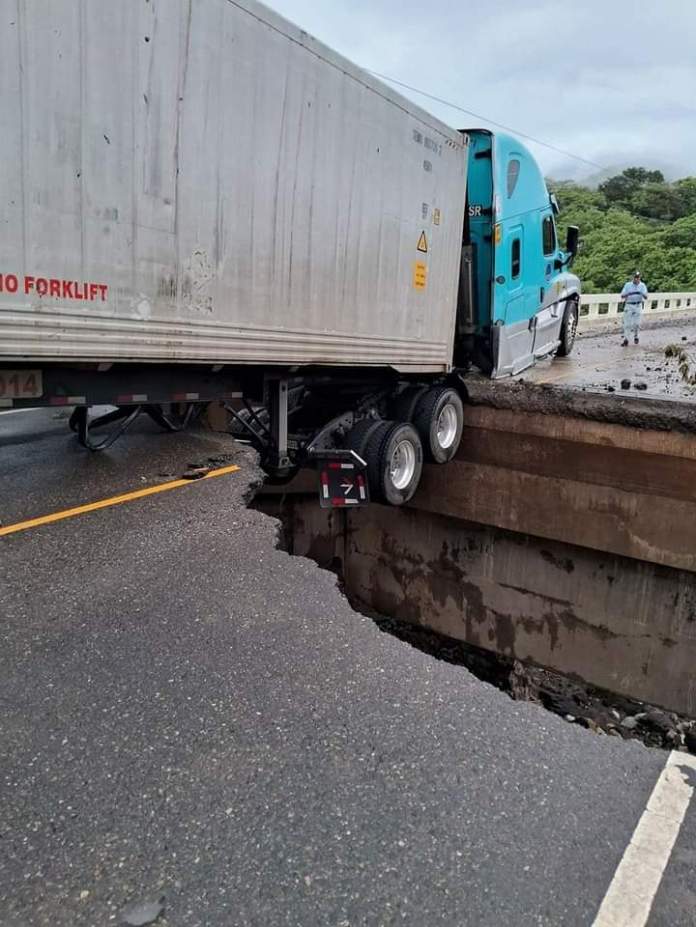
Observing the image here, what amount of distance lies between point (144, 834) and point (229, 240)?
11.1ft

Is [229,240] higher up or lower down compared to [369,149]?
lower down

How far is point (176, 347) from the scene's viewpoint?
417 cm

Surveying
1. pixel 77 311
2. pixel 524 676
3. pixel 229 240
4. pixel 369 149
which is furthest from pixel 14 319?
pixel 524 676

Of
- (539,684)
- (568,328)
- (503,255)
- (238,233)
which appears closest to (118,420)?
(238,233)

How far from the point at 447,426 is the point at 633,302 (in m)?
10.2

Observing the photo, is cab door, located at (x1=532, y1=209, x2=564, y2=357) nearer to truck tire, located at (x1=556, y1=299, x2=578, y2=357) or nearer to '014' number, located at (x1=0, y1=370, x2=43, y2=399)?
truck tire, located at (x1=556, y1=299, x2=578, y2=357)

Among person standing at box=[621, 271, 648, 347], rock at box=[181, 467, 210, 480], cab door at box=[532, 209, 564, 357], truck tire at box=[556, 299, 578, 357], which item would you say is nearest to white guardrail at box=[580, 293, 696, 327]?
person standing at box=[621, 271, 648, 347]

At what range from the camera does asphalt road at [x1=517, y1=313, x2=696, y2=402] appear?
8.57 meters

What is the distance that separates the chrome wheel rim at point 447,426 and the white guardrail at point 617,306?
11.5 meters

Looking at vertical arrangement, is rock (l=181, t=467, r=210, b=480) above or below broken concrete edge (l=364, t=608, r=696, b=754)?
above

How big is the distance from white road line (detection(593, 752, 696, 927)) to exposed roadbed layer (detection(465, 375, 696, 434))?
4807 millimetres

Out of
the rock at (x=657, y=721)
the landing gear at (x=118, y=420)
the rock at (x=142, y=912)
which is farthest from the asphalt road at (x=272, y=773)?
the rock at (x=657, y=721)

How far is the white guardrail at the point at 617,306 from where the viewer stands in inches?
877

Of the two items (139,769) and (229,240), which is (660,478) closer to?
(229,240)
